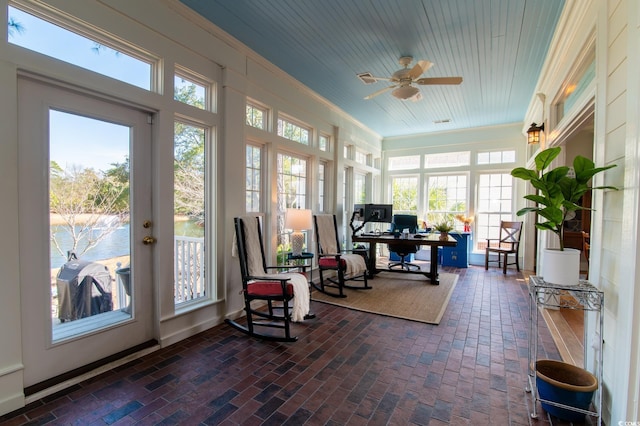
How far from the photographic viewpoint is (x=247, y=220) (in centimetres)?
333

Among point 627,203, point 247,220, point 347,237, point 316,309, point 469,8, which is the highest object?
point 469,8

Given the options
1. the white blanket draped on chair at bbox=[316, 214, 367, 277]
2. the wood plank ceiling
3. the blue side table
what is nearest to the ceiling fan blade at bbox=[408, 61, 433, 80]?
the wood plank ceiling

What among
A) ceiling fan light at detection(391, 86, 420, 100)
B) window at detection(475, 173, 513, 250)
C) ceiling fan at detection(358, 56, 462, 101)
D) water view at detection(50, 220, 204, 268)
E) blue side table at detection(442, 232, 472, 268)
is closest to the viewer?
water view at detection(50, 220, 204, 268)

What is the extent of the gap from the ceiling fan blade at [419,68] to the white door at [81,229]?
2773 millimetres

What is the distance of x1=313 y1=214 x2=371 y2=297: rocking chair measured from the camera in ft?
14.1

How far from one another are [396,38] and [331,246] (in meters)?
3.00

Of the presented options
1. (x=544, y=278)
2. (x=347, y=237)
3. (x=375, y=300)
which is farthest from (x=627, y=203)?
(x=347, y=237)

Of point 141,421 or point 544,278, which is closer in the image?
point 141,421

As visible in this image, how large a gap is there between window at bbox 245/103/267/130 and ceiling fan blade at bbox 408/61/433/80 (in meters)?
1.93

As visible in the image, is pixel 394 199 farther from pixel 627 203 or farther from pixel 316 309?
pixel 627 203

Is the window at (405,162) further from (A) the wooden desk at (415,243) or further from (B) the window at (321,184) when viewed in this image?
(B) the window at (321,184)

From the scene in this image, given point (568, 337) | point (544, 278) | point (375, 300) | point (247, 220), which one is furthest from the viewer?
point (375, 300)

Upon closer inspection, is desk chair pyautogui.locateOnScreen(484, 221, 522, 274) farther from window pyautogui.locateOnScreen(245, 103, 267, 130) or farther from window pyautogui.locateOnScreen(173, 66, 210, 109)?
window pyautogui.locateOnScreen(173, 66, 210, 109)

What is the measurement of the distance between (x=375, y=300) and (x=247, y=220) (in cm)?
210
